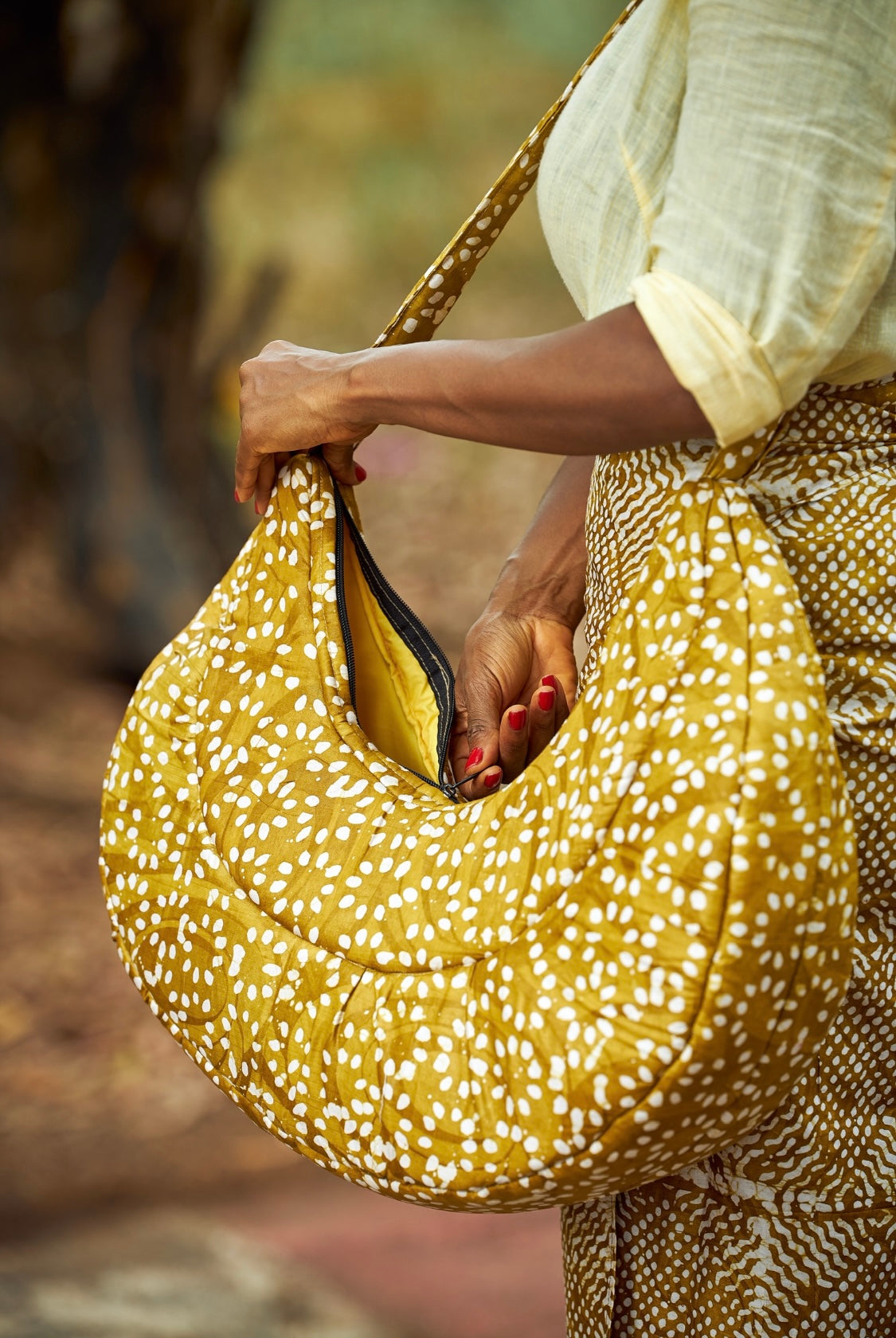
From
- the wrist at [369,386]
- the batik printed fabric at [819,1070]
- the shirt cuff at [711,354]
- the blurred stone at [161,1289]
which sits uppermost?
the wrist at [369,386]

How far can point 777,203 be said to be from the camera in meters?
0.50

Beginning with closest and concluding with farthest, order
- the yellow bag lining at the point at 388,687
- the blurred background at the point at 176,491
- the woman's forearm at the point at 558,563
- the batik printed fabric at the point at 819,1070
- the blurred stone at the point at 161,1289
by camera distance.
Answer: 1. the batik printed fabric at the point at 819,1070
2. the yellow bag lining at the point at 388,687
3. the woman's forearm at the point at 558,563
4. the blurred stone at the point at 161,1289
5. the blurred background at the point at 176,491

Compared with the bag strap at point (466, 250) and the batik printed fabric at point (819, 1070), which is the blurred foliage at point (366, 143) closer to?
the bag strap at point (466, 250)

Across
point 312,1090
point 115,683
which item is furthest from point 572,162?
point 115,683

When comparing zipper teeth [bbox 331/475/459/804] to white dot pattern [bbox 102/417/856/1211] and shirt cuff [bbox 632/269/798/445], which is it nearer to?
white dot pattern [bbox 102/417/856/1211]

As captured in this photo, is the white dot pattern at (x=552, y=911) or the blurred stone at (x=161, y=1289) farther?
the blurred stone at (x=161, y=1289)

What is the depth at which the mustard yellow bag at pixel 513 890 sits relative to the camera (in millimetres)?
508

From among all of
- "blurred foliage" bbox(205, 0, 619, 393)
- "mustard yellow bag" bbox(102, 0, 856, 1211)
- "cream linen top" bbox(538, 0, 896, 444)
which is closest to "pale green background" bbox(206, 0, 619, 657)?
"blurred foliage" bbox(205, 0, 619, 393)

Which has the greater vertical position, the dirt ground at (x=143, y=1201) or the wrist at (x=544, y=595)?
the wrist at (x=544, y=595)

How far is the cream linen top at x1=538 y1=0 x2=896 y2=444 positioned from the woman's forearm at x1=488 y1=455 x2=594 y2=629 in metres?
0.39

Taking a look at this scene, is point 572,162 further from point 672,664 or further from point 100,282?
point 100,282

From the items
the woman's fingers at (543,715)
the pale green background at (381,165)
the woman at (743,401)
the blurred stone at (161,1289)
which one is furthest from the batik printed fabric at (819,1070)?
the pale green background at (381,165)

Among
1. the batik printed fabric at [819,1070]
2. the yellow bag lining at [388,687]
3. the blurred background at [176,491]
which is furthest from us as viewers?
the blurred background at [176,491]

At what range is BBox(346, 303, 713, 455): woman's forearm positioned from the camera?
533mm
